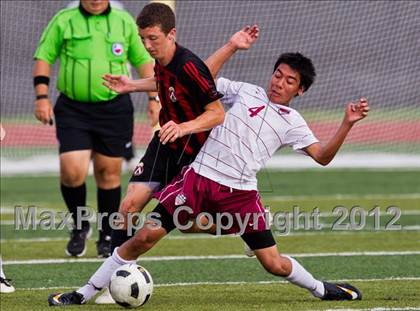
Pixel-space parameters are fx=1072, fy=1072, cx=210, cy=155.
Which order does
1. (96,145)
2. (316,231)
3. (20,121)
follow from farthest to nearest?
(20,121)
(316,231)
(96,145)

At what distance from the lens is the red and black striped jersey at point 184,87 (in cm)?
625

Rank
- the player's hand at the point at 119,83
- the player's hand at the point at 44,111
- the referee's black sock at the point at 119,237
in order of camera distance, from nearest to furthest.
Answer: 1. the referee's black sock at the point at 119,237
2. the player's hand at the point at 119,83
3. the player's hand at the point at 44,111

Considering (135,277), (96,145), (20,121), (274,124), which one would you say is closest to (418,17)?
(96,145)

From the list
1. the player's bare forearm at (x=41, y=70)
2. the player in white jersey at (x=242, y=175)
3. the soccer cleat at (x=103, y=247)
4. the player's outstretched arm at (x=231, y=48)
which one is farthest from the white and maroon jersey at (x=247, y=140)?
the player's bare forearm at (x=41, y=70)

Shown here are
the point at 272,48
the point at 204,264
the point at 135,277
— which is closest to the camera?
the point at 135,277

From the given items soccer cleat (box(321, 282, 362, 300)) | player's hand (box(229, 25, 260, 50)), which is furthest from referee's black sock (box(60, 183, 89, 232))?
soccer cleat (box(321, 282, 362, 300))

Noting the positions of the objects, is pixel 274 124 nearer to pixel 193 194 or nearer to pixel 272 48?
pixel 193 194

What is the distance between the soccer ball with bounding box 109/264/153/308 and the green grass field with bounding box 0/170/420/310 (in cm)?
20

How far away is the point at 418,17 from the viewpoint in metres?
12.3

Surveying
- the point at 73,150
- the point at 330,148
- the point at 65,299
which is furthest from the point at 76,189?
the point at 330,148

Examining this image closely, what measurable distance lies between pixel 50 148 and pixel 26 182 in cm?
305

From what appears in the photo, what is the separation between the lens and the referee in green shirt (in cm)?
880

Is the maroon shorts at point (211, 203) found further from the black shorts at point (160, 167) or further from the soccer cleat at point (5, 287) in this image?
the soccer cleat at point (5, 287)

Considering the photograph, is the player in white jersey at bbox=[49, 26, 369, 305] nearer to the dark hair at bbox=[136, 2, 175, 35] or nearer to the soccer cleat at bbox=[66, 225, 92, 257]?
the dark hair at bbox=[136, 2, 175, 35]
